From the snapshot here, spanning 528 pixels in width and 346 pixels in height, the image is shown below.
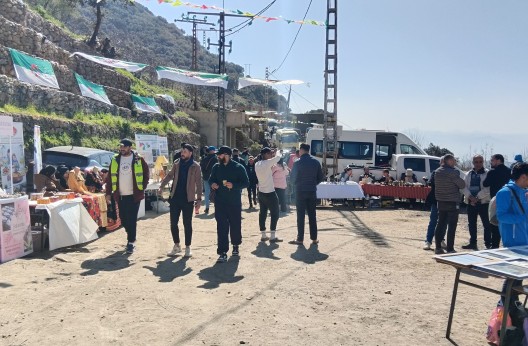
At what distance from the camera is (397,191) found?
52.1 ft

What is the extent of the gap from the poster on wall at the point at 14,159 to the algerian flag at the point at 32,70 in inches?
212

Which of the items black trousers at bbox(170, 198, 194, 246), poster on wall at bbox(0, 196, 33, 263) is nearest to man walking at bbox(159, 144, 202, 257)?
black trousers at bbox(170, 198, 194, 246)

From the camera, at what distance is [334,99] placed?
1794 centimetres

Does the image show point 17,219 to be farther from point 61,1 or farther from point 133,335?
point 61,1

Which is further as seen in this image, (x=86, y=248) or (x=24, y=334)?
(x=86, y=248)

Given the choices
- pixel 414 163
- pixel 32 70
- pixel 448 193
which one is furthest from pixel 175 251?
pixel 32 70

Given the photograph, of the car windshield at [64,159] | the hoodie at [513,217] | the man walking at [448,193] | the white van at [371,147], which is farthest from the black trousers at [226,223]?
the white van at [371,147]

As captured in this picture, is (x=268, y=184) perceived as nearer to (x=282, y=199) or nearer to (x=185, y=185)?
(x=185, y=185)

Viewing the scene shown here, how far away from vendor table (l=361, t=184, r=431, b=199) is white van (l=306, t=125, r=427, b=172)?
4.04 m

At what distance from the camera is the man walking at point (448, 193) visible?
817 cm

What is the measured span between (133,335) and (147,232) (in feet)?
19.4

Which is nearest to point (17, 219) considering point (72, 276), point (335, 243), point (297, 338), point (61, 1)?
point (72, 276)

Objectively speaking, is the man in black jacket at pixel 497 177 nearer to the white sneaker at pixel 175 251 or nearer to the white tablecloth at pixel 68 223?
the white sneaker at pixel 175 251

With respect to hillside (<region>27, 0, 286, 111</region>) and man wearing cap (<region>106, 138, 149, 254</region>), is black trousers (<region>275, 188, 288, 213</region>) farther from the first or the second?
hillside (<region>27, 0, 286, 111</region>)
